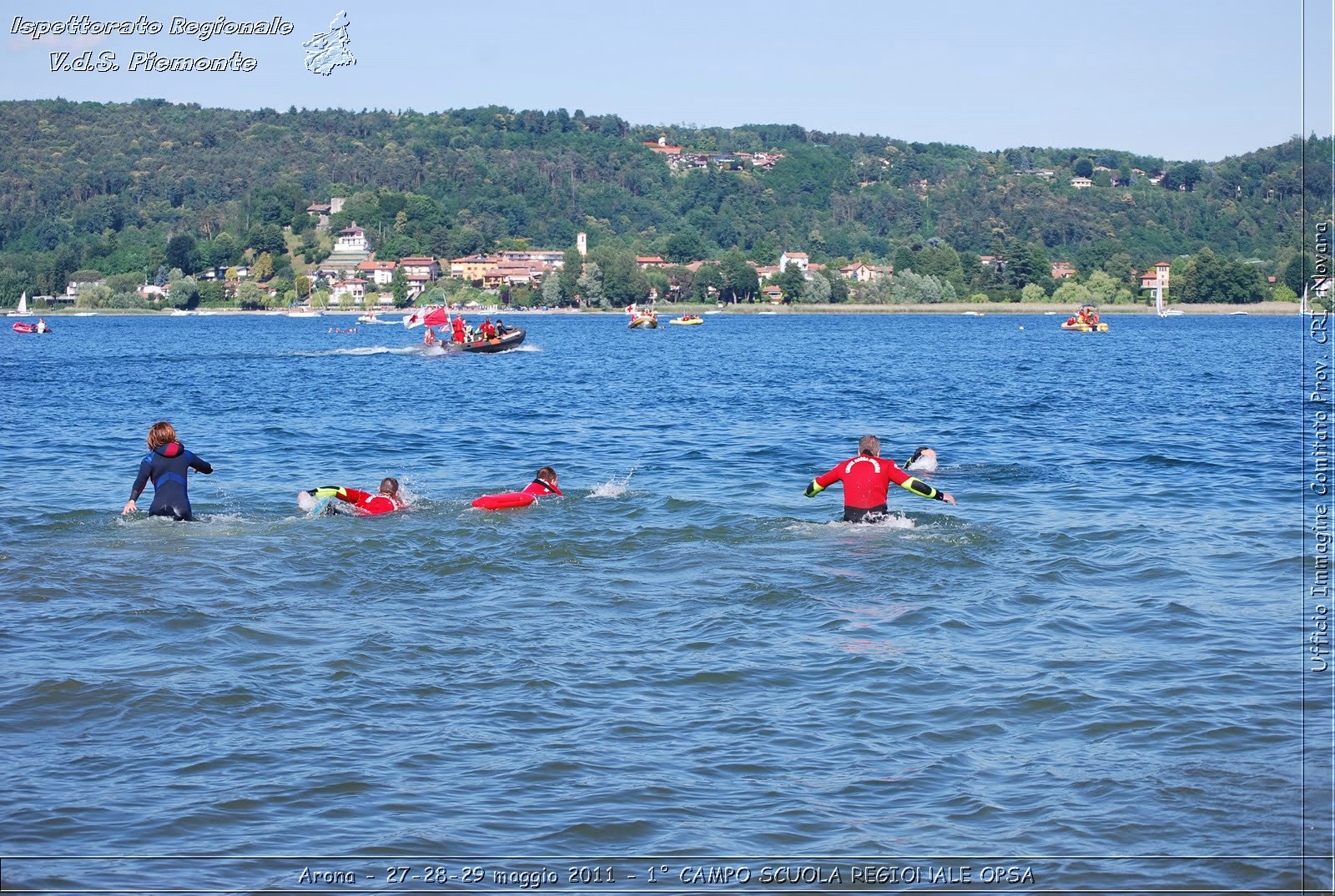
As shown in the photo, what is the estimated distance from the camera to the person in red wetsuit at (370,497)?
16.1 meters

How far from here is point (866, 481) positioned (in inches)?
611

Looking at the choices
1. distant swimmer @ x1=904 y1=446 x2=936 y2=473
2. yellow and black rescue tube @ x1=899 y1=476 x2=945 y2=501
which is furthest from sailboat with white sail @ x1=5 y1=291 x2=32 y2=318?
yellow and black rescue tube @ x1=899 y1=476 x2=945 y2=501

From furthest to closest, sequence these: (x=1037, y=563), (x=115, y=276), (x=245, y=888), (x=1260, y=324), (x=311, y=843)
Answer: (x=115, y=276), (x=1260, y=324), (x=1037, y=563), (x=311, y=843), (x=245, y=888)

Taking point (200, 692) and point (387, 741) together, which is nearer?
point (387, 741)

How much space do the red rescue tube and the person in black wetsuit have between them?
3599 millimetres

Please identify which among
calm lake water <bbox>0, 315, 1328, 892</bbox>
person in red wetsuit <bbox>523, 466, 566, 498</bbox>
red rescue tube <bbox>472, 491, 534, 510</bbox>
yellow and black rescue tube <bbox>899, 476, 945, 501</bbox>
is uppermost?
yellow and black rescue tube <bbox>899, 476, 945, 501</bbox>

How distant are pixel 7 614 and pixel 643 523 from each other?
7673 mm

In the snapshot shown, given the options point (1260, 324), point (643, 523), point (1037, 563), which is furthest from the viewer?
point (1260, 324)

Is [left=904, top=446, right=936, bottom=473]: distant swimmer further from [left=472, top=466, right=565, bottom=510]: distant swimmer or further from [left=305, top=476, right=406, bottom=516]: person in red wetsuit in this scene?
[left=305, top=476, right=406, bottom=516]: person in red wetsuit

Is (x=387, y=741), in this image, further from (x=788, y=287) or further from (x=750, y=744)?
(x=788, y=287)

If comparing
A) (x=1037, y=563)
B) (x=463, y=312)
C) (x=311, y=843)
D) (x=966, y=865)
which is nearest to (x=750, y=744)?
(x=966, y=865)

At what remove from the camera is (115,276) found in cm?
19375

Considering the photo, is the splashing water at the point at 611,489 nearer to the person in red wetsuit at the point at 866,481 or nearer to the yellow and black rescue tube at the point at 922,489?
the person in red wetsuit at the point at 866,481

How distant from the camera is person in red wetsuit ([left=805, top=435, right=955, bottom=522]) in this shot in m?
15.2
